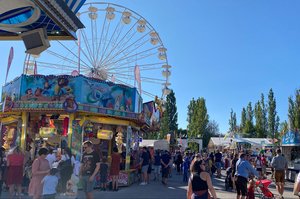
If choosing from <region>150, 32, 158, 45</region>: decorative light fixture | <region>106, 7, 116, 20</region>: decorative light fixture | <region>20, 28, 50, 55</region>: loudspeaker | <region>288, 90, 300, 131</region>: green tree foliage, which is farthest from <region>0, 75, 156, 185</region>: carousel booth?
<region>288, 90, 300, 131</region>: green tree foliage

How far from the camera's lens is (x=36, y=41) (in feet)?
24.5

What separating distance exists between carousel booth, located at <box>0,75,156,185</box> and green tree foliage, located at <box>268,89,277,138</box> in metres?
46.1

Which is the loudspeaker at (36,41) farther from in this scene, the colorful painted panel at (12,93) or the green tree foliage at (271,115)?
the green tree foliage at (271,115)

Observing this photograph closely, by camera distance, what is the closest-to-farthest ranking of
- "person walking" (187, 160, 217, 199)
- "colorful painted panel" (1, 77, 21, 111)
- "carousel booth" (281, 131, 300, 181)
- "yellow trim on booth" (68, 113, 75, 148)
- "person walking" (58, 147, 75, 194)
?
"person walking" (187, 160, 217, 199), "person walking" (58, 147, 75, 194), "yellow trim on booth" (68, 113, 75, 148), "colorful painted panel" (1, 77, 21, 111), "carousel booth" (281, 131, 300, 181)

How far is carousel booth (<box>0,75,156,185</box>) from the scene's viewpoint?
48.9 feet

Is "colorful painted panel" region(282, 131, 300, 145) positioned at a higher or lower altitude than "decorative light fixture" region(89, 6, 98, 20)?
lower

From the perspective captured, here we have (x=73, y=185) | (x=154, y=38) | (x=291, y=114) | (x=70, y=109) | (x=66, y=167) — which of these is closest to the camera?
(x=66, y=167)

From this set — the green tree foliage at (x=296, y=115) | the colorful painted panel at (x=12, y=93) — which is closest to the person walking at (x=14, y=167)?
the colorful painted panel at (x=12, y=93)

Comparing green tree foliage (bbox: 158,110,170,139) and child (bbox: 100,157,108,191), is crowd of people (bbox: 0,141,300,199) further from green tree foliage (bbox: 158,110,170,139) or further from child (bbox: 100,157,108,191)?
green tree foliage (bbox: 158,110,170,139)

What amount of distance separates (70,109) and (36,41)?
7292 millimetres

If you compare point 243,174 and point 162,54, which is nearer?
point 243,174

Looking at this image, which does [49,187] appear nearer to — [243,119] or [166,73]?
[166,73]

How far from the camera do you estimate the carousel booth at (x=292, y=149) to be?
66.7 ft

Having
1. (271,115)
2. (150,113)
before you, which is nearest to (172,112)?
(271,115)
